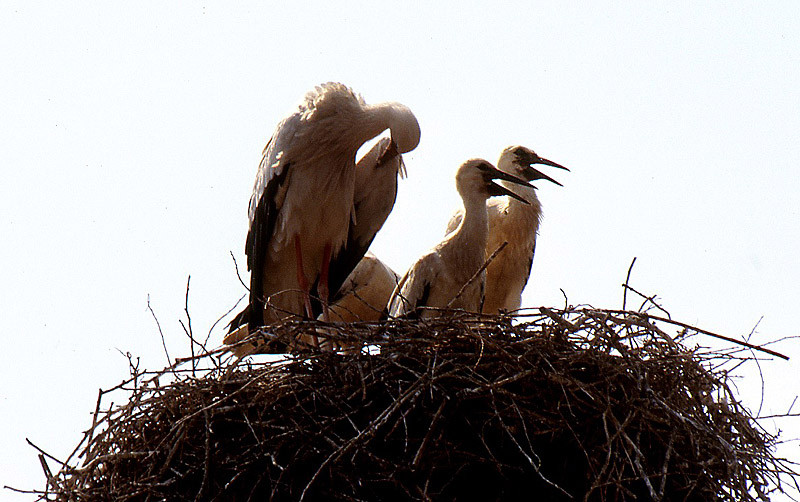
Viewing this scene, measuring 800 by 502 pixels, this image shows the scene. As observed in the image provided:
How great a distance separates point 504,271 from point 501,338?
2.59m

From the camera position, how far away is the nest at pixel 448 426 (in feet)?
10.4

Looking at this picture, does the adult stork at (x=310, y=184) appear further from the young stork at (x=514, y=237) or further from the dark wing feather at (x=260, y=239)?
the young stork at (x=514, y=237)

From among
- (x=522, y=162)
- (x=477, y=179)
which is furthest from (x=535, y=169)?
(x=477, y=179)

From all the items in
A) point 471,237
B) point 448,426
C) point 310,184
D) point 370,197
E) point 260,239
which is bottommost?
point 448,426

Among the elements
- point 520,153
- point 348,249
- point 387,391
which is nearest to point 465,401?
point 387,391

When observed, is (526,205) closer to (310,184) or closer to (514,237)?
(514,237)

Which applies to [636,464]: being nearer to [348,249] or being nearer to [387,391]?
[387,391]

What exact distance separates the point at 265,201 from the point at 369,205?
1.96 feet

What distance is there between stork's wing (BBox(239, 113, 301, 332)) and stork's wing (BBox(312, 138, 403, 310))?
0.35 m

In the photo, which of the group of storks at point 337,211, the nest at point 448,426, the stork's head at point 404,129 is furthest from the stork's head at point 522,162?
the nest at point 448,426

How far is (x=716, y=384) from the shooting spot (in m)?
3.60

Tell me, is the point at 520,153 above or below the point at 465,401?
above

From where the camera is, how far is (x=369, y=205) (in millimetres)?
5500

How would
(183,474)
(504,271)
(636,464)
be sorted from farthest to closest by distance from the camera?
(504,271)
(183,474)
(636,464)
